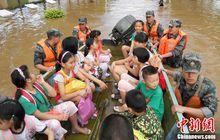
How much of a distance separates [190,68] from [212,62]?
19.6 ft

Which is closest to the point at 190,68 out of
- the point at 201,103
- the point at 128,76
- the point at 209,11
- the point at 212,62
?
the point at 201,103

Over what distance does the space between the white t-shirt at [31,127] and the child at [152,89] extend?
1486 millimetres

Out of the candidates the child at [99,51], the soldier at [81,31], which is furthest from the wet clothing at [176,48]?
the soldier at [81,31]

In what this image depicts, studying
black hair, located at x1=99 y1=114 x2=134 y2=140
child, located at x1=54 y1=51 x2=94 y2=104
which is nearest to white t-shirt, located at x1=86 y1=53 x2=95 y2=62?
child, located at x1=54 y1=51 x2=94 y2=104

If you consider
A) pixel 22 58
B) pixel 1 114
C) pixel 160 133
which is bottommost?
pixel 22 58

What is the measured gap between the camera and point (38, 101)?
369cm

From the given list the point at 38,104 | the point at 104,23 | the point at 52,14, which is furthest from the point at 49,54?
the point at 52,14

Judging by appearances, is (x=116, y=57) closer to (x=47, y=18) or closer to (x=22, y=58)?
(x=22, y=58)

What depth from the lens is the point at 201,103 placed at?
12.4ft

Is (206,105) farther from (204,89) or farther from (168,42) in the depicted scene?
(168,42)

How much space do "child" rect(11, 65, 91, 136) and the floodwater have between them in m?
3.63

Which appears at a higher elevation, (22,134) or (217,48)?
(22,134)

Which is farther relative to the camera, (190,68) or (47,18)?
(47,18)

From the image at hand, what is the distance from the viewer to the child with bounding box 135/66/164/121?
369 cm
